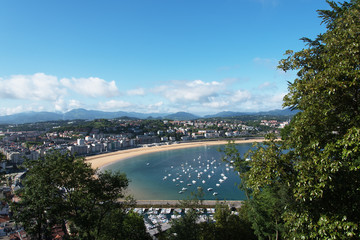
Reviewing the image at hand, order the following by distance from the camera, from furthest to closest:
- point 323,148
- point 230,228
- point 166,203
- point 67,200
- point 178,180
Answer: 1. point 178,180
2. point 166,203
3. point 230,228
4. point 67,200
5. point 323,148

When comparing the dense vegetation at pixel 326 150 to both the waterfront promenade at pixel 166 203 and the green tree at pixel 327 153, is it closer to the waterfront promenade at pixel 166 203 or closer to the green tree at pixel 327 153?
the green tree at pixel 327 153

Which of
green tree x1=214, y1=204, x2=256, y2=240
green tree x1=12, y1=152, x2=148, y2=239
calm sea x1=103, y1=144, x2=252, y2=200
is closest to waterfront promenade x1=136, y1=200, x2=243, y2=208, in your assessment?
calm sea x1=103, y1=144, x2=252, y2=200

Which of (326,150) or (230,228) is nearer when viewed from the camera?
(326,150)

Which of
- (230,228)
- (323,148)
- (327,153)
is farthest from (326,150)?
(230,228)

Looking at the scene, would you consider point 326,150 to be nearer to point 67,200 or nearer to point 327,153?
point 327,153

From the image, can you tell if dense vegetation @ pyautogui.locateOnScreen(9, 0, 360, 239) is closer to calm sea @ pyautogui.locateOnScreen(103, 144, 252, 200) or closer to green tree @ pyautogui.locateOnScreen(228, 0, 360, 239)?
green tree @ pyautogui.locateOnScreen(228, 0, 360, 239)

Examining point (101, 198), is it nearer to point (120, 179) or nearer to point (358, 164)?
point (120, 179)
